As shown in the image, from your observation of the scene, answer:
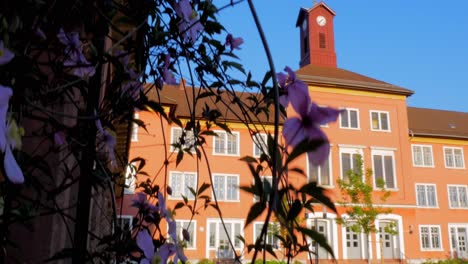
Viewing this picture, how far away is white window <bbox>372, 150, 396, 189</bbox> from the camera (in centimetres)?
1631

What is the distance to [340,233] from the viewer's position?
1548cm

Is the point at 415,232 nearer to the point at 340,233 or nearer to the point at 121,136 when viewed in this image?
the point at 340,233

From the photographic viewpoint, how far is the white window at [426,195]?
1753 centimetres

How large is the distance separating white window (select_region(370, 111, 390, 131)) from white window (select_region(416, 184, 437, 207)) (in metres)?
3.08

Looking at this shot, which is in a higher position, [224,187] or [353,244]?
[224,187]

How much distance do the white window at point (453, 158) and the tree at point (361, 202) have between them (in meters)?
4.42

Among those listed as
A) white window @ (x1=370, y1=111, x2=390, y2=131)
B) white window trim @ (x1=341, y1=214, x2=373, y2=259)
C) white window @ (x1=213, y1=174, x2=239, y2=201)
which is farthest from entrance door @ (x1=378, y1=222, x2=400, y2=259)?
white window @ (x1=213, y1=174, x2=239, y2=201)

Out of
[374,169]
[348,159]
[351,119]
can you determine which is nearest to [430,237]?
[374,169]

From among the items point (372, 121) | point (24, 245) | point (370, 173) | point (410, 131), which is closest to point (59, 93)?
point (24, 245)

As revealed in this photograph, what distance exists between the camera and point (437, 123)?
778 inches

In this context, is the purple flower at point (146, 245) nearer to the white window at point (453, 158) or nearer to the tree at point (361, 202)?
the tree at point (361, 202)

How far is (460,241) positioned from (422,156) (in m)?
3.68

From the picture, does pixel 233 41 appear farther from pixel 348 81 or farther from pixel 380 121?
pixel 380 121

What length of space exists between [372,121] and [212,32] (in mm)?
16494
